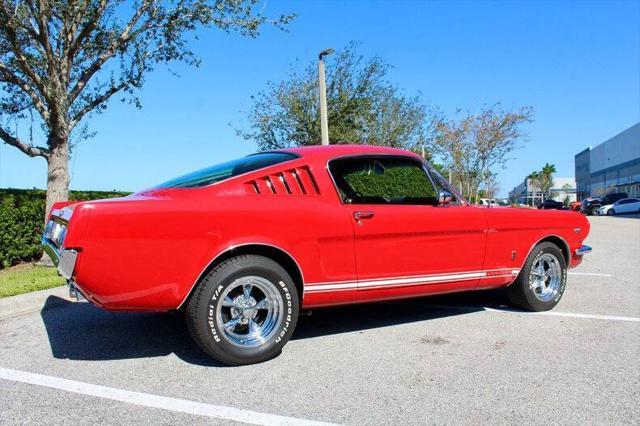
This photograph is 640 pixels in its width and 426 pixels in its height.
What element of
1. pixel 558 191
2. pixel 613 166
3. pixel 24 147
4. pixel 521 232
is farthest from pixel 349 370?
pixel 558 191

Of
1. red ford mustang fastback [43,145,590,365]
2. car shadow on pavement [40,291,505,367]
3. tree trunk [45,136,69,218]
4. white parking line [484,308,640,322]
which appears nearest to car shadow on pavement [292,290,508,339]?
car shadow on pavement [40,291,505,367]

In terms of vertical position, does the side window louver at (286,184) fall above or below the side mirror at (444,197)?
above

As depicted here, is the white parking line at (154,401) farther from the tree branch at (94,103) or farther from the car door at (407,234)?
the tree branch at (94,103)

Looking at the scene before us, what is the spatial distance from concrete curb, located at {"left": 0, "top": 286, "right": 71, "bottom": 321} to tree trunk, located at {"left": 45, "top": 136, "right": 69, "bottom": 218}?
3.32m

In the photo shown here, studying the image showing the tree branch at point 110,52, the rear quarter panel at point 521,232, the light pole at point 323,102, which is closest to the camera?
the rear quarter panel at point 521,232

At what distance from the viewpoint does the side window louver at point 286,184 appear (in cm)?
401

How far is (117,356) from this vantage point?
401 cm

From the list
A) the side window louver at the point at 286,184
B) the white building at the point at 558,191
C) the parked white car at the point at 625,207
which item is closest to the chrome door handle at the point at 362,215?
the side window louver at the point at 286,184

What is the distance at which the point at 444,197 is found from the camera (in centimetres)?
476

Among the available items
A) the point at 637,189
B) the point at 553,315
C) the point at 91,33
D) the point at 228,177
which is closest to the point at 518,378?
the point at 553,315

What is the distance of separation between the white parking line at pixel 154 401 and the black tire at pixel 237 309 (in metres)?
0.54

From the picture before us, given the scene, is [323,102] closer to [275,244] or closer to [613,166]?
[275,244]

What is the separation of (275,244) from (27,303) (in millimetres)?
3386

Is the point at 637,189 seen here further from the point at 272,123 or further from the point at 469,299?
the point at 469,299
